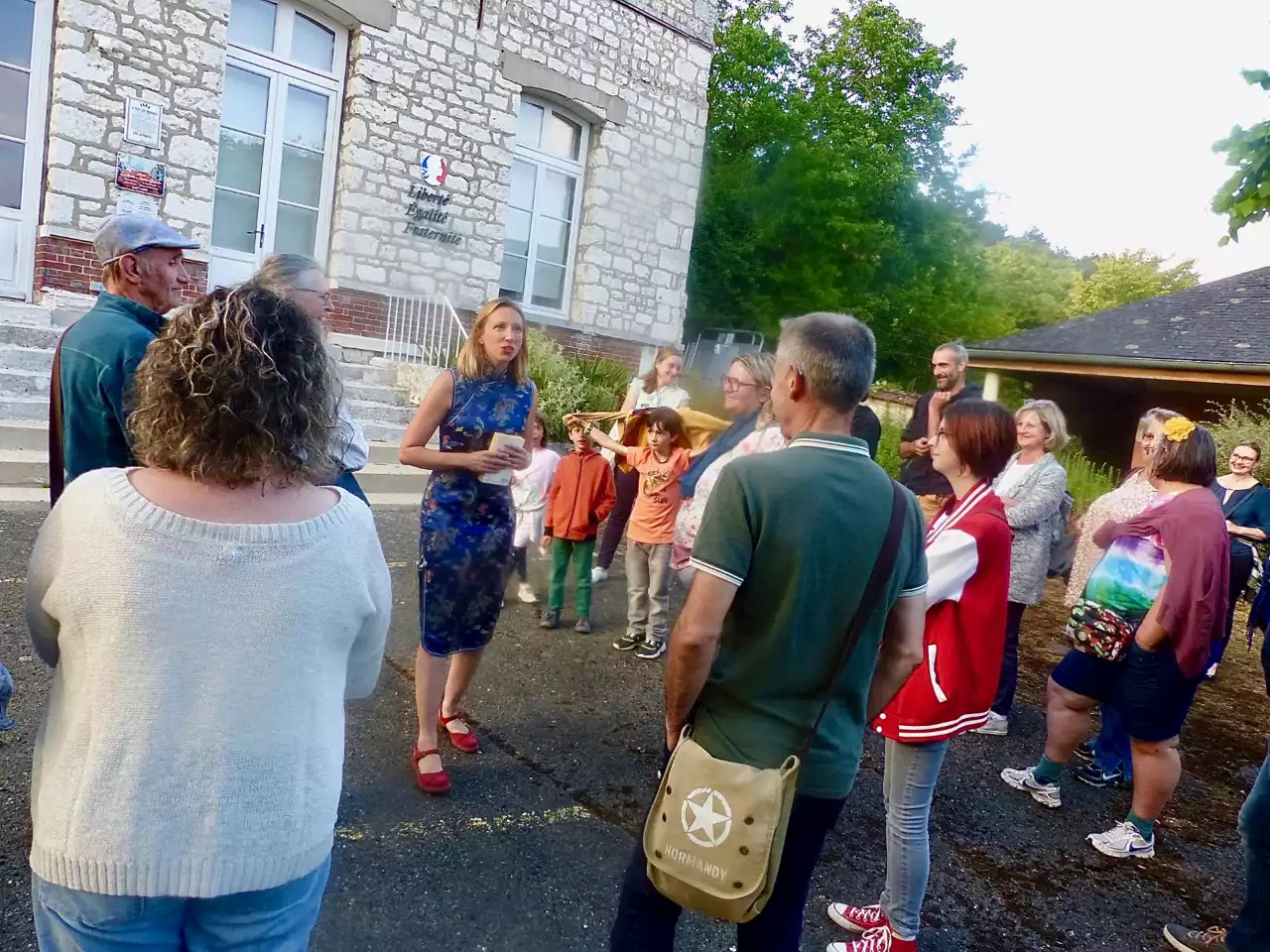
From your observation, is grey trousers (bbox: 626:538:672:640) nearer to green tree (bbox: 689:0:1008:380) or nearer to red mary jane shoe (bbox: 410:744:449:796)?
red mary jane shoe (bbox: 410:744:449:796)

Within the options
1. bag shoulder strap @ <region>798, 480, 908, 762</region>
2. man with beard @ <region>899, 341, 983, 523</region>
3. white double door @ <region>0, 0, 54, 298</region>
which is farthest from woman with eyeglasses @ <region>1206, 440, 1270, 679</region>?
white double door @ <region>0, 0, 54, 298</region>

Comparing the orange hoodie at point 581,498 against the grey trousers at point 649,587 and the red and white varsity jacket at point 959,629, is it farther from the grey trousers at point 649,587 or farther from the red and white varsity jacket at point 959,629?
the red and white varsity jacket at point 959,629

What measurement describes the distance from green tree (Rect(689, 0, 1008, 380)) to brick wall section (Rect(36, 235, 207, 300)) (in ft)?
51.8

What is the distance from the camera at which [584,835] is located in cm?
317

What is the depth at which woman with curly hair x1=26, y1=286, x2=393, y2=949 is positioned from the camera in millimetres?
1281

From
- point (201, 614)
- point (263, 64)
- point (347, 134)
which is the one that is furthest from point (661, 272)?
point (201, 614)

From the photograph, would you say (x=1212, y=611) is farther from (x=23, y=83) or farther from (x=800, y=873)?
(x=23, y=83)

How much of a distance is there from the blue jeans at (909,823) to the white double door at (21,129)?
911 centimetres

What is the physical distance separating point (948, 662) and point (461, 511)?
5.86ft

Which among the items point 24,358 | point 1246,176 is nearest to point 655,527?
point 1246,176

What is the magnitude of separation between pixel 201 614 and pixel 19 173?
906cm

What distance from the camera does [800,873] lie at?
6.33 feet

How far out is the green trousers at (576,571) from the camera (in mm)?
5398

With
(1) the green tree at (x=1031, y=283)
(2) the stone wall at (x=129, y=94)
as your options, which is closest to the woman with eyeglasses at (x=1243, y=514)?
(2) the stone wall at (x=129, y=94)
